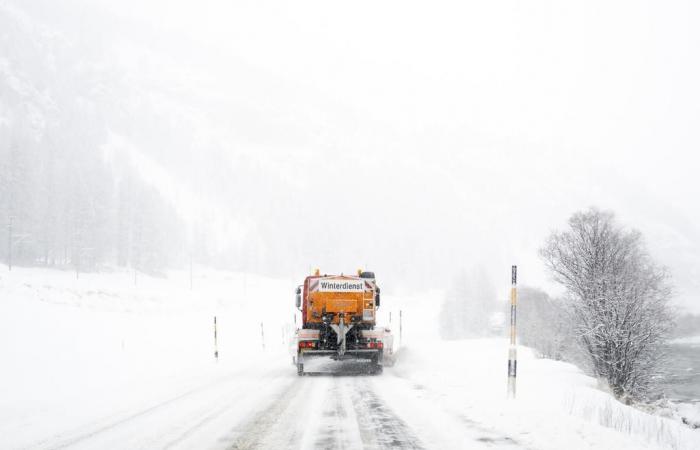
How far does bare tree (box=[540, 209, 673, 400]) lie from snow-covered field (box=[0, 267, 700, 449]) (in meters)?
7.83

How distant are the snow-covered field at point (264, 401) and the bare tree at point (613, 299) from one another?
7.83 m

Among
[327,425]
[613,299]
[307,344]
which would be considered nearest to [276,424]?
[327,425]

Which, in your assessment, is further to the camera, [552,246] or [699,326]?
[699,326]

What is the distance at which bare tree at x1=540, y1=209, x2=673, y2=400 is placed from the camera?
1049 inches

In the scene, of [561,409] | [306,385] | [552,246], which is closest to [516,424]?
[561,409]

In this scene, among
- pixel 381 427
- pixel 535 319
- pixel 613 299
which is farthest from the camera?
pixel 535 319

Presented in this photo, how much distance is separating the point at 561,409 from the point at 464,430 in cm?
267

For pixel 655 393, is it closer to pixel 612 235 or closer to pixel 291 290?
pixel 612 235

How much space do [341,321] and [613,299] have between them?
1806 centimetres

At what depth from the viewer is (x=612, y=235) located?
2919cm

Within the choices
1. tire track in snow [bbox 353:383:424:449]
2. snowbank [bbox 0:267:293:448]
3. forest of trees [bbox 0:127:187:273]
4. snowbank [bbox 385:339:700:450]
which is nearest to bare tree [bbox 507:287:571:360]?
snowbank [bbox 0:267:293:448]

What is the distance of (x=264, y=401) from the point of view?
10281mm

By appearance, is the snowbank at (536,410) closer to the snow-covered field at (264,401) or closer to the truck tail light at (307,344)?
the snow-covered field at (264,401)

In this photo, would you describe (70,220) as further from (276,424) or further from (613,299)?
(276,424)
